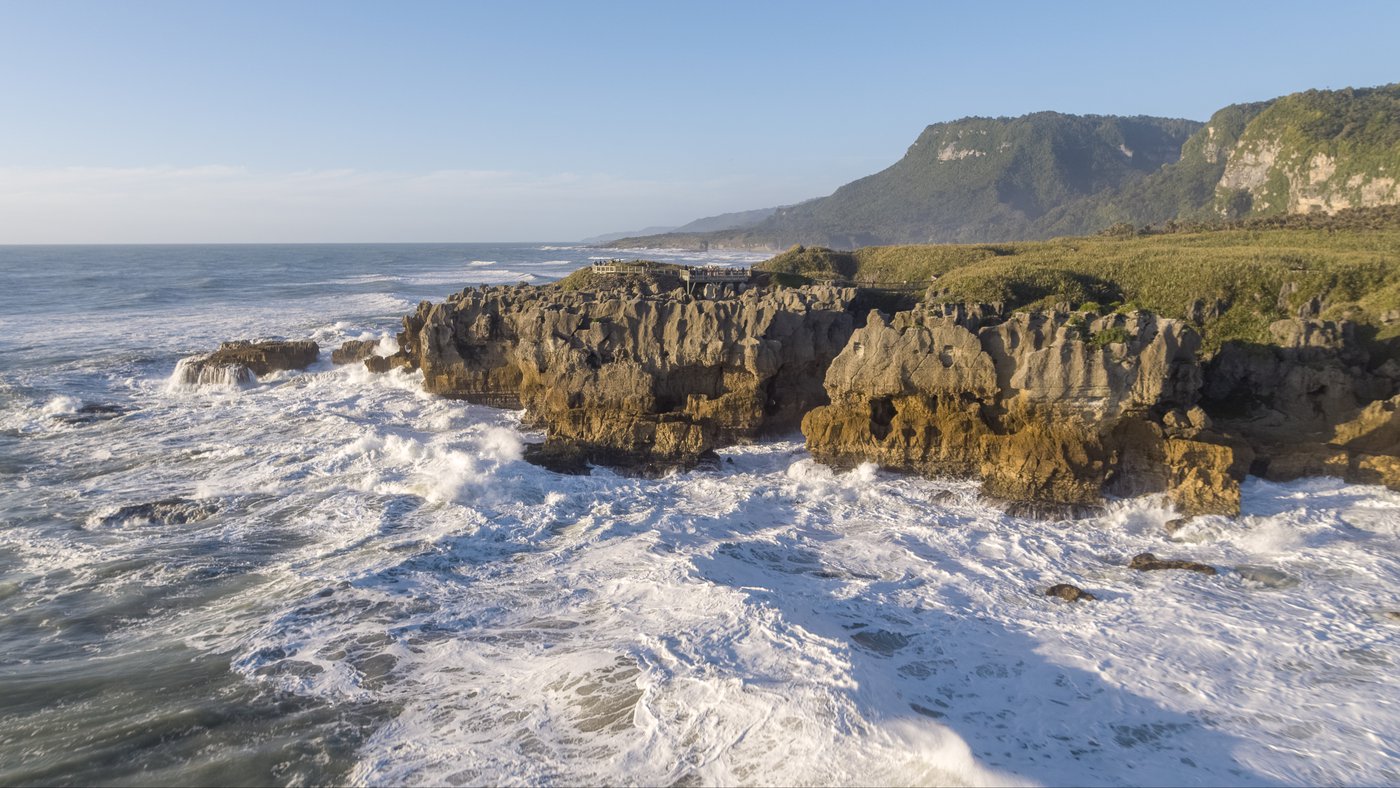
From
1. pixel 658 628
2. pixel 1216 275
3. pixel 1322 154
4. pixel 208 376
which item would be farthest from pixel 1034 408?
pixel 1322 154

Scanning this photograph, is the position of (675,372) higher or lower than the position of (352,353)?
higher

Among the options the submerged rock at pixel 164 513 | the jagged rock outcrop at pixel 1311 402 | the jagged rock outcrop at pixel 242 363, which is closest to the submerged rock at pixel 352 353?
the jagged rock outcrop at pixel 242 363

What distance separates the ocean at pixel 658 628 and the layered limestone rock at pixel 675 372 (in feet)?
4.14

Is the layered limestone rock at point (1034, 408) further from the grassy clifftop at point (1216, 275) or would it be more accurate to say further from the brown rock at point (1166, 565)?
the grassy clifftop at point (1216, 275)

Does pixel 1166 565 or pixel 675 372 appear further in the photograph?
pixel 675 372

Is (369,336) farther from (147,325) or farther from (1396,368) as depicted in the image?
(1396,368)

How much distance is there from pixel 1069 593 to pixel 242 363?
33.2m

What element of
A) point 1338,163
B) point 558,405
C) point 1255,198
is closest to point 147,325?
point 558,405

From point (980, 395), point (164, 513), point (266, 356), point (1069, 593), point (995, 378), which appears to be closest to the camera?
point (1069, 593)

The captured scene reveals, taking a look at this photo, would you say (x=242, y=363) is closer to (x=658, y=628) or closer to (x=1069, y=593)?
(x=658, y=628)

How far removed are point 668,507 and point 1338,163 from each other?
8801 cm

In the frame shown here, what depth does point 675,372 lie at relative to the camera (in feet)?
73.7

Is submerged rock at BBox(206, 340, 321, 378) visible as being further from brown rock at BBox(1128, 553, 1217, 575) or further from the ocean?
brown rock at BBox(1128, 553, 1217, 575)

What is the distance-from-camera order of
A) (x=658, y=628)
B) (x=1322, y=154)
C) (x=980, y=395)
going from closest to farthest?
(x=658, y=628), (x=980, y=395), (x=1322, y=154)
